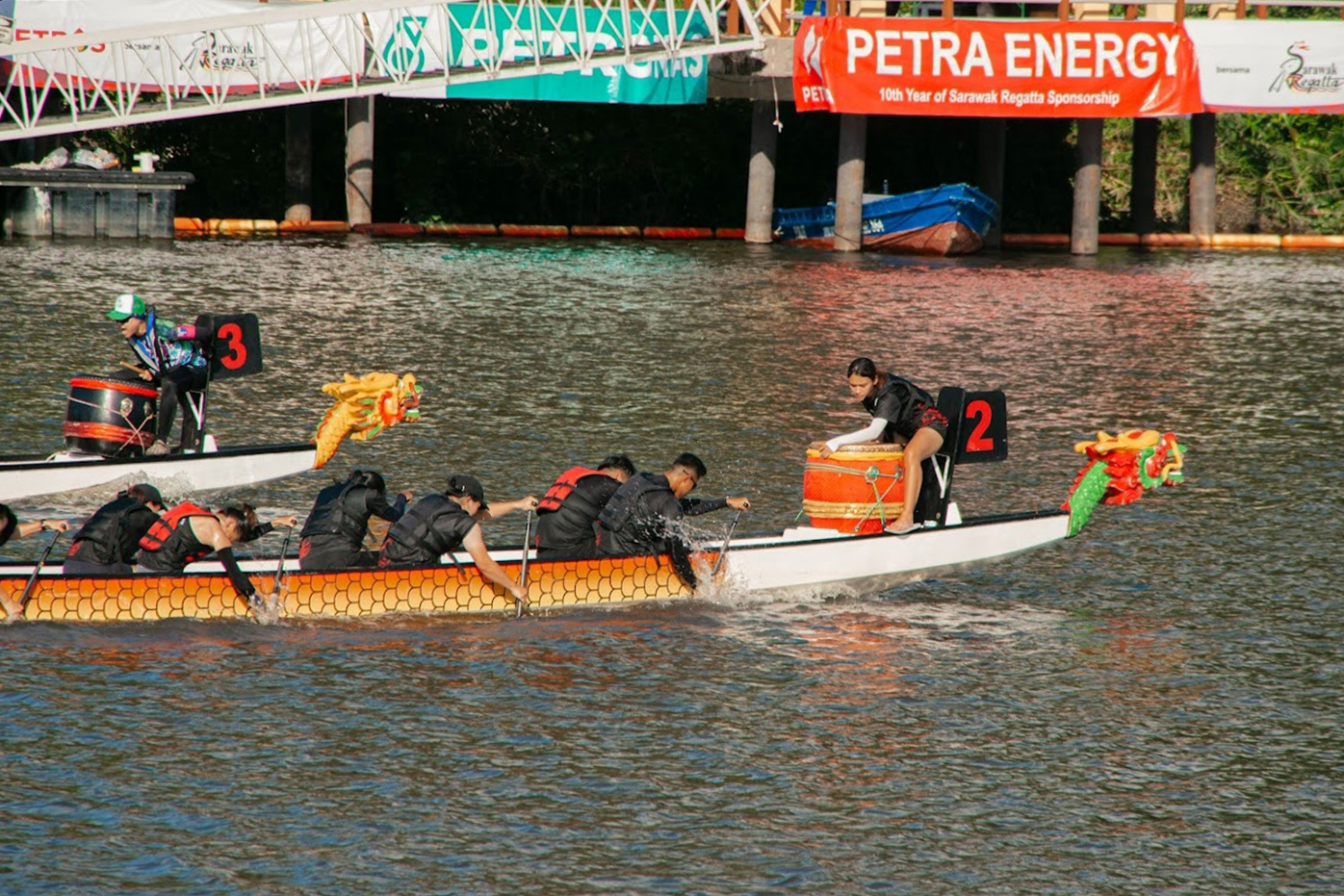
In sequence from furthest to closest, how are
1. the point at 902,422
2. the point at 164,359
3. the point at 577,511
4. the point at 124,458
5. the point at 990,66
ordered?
the point at 990,66 → the point at 164,359 → the point at 124,458 → the point at 902,422 → the point at 577,511

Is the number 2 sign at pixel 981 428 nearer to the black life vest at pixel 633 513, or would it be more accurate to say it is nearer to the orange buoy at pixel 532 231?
the black life vest at pixel 633 513

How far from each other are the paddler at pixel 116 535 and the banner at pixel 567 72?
20897 millimetres

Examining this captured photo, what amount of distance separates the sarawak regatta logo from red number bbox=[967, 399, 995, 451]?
23.8 metres

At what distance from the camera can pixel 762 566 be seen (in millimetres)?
12734

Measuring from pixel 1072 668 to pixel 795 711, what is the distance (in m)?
2.05

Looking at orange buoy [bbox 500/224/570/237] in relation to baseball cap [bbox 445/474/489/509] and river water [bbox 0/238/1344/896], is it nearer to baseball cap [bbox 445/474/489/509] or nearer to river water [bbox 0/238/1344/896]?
river water [bbox 0/238/1344/896]

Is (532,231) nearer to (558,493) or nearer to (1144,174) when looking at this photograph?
(1144,174)

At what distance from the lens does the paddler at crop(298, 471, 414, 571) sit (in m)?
12.3

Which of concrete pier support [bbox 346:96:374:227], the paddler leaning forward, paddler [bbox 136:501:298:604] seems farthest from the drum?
concrete pier support [bbox 346:96:374:227]

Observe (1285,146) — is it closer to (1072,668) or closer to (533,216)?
(533,216)

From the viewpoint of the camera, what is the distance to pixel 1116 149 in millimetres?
40281

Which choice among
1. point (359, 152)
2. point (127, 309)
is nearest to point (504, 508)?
point (127, 309)

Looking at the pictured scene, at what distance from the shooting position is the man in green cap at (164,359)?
16016mm

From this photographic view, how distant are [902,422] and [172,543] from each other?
512 cm
